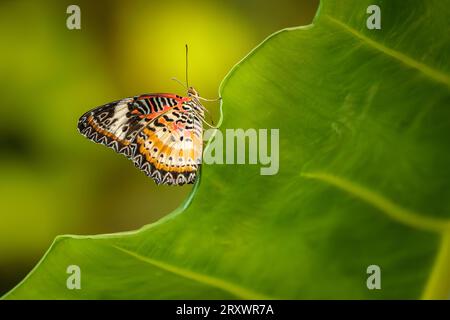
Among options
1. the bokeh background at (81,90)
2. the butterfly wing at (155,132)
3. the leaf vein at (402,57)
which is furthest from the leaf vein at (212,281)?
the bokeh background at (81,90)

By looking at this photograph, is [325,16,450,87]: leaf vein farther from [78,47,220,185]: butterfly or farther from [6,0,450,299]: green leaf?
[78,47,220,185]: butterfly

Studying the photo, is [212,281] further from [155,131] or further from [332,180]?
[155,131]

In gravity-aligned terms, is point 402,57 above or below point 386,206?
above

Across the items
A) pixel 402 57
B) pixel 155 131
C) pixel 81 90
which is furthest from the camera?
pixel 81 90

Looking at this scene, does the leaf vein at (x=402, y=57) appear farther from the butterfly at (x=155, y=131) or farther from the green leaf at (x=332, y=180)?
the butterfly at (x=155, y=131)

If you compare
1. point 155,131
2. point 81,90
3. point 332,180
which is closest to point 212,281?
point 332,180
